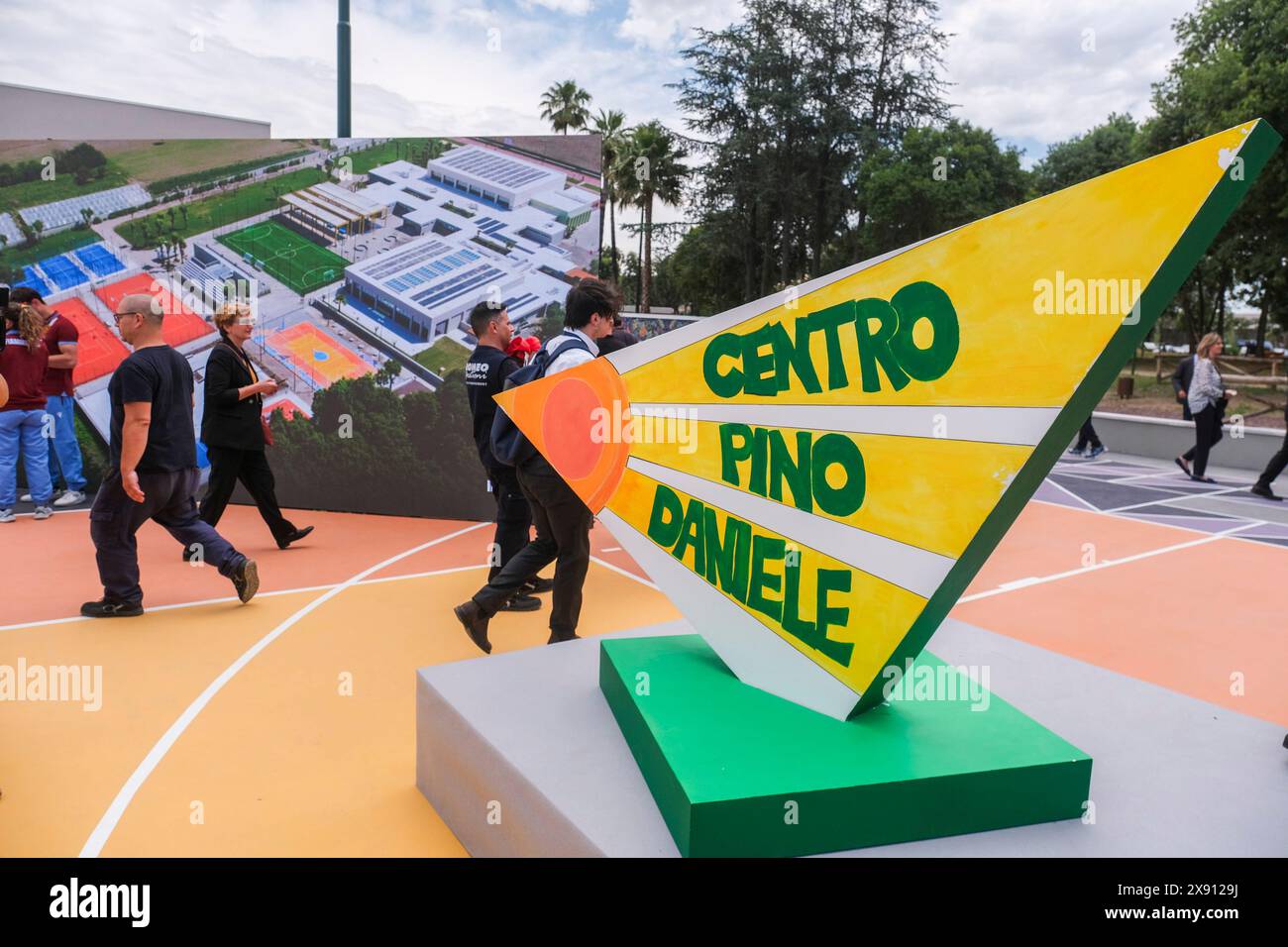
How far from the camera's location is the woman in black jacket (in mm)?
6406

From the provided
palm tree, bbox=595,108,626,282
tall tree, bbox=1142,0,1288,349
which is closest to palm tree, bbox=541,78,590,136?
palm tree, bbox=595,108,626,282

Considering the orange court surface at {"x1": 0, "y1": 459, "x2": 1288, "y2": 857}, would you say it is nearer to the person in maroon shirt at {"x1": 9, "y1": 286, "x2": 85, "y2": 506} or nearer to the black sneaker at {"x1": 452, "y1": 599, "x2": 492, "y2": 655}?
the black sneaker at {"x1": 452, "y1": 599, "x2": 492, "y2": 655}

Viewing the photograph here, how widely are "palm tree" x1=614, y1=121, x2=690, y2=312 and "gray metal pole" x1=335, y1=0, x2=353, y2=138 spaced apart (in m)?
25.7

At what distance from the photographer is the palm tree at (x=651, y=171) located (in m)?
36.3

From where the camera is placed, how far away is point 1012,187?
33.3 meters

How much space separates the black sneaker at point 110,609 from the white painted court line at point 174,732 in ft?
3.03

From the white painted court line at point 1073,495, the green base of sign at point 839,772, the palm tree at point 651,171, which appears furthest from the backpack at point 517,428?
the palm tree at point 651,171

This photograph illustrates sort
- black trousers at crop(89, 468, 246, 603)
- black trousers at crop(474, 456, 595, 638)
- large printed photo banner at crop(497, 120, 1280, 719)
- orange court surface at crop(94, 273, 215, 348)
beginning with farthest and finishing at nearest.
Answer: orange court surface at crop(94, 273, 215, 348) < black trousers at crop(89, 468, 246, 603) < black trousers at crop(474, 456, 595, 638) < large printed photo banner at crop(497, 120, 1280, 719)

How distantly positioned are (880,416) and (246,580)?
4341 millimetres

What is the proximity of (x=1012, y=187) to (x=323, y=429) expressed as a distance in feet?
106

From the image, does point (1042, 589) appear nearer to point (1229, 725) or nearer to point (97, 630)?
point (1229, 725)

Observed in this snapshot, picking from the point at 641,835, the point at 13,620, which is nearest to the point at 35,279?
the point at 13,620

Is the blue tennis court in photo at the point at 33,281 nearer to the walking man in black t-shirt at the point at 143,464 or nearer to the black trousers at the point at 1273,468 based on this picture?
the walking man in black t-shirt at the point at 143,464

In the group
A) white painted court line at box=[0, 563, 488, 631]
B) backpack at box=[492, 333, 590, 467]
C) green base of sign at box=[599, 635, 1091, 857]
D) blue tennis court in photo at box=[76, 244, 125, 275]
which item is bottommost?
white painted court line at box=[0, 563, 488, 631]
